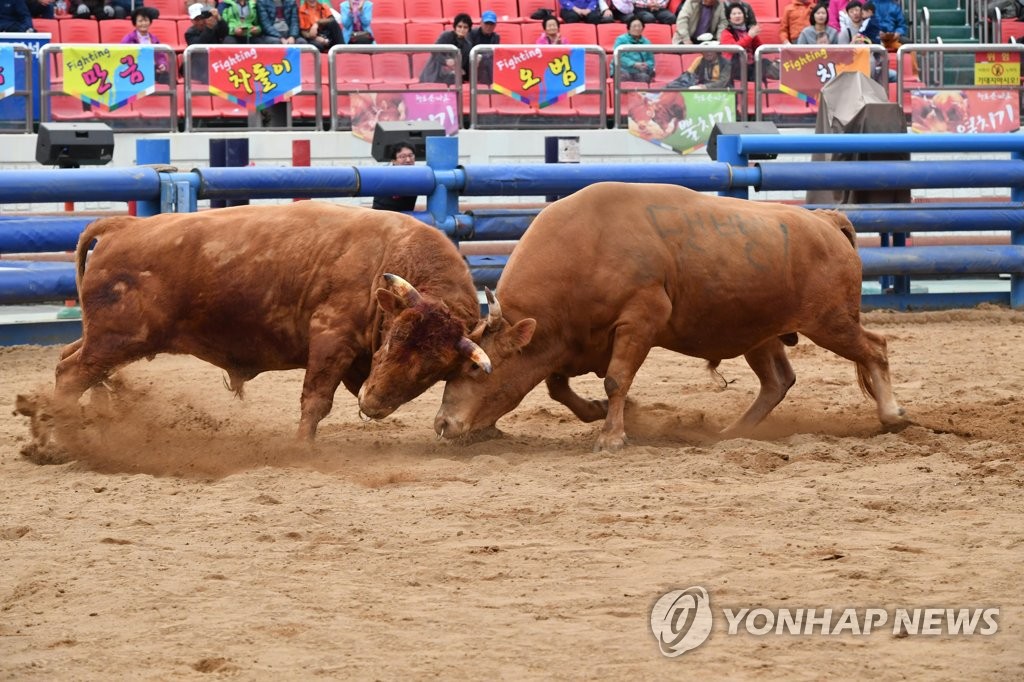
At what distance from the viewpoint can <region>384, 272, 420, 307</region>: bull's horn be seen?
6.55 metres

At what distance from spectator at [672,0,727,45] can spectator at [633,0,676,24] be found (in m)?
0.69

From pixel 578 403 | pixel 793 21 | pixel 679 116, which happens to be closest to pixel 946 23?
pixel 793 21

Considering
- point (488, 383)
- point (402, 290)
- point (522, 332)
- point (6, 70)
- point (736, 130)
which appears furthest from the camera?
point (6, 70)

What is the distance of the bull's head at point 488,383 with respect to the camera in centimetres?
685

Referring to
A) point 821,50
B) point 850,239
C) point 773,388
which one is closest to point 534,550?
point 773,388

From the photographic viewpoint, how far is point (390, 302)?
6570 mm

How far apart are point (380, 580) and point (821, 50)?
11.5 meters

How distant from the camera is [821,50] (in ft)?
48.8

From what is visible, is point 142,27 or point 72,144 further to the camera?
point 142,27

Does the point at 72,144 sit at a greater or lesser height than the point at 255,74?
lesser

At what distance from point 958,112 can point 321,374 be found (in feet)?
31.9

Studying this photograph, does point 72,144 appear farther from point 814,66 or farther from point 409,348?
point 814,66

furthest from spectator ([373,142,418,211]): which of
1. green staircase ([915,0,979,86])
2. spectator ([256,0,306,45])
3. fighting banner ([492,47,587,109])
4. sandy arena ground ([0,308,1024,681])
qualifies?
green staircase ([915,0,979,86])

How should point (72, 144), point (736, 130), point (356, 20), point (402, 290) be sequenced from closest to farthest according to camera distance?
point (402, 290) → point (72, 144) → point (736, 130) → point (356, 20)
